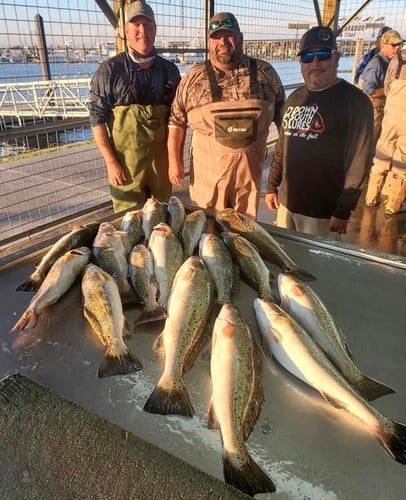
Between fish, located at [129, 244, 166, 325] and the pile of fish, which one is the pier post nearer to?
the pile of fish

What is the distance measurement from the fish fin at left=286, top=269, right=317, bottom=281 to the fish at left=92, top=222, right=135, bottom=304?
2.31 feet

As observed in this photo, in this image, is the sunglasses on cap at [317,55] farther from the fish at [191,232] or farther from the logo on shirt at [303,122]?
the fish at [191,232]

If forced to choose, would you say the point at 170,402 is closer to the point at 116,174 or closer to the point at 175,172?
the point at 175,172

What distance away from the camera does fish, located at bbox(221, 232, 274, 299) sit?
5.56 feet

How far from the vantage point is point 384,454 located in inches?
41.3

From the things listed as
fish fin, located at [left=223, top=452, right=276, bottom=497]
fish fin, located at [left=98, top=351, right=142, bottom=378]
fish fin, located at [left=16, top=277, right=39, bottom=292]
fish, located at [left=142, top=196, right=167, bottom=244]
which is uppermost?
fish, located at [left=142, top=196, right=167, bottom=244]

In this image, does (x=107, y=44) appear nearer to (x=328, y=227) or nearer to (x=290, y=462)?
(x=328, y=227)

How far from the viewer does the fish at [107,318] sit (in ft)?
4.37

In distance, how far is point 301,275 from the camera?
5.87ft

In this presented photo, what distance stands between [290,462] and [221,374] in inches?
12.0

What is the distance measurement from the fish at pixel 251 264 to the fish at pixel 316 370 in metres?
0.19

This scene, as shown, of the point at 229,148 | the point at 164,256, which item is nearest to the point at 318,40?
the point at 229,148

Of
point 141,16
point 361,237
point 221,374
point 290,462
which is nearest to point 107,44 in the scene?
point 141,16

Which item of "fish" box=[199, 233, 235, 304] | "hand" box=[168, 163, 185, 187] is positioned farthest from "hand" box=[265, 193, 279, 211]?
"fish" box=[199, 233, 235, 304]
